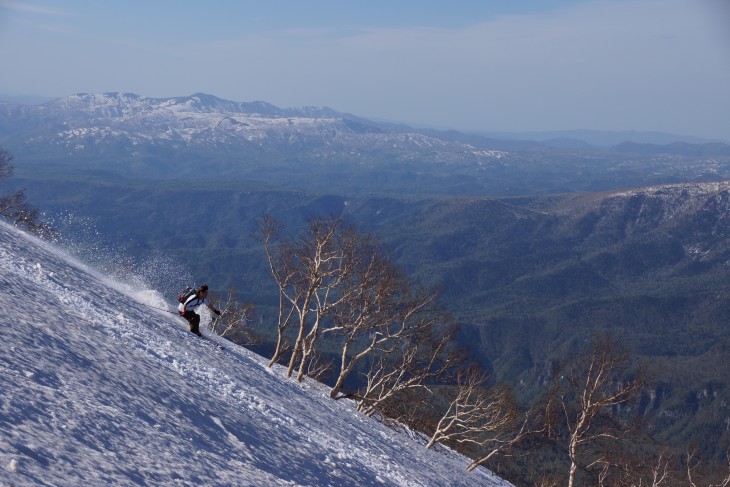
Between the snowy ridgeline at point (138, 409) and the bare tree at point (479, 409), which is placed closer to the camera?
the snowy ridgeline at point (138, 409)

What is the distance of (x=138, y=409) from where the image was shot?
47.0 feet

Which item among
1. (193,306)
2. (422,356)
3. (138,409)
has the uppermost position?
(138,409)

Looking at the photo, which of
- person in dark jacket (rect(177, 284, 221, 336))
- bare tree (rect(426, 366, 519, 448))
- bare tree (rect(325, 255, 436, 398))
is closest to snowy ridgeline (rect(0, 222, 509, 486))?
person in dark jacket (rect(177, 284, 221, 336))

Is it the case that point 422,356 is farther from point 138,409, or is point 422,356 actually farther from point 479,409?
point 138,409

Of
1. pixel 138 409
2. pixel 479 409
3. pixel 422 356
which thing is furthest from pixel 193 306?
pixel 479 409

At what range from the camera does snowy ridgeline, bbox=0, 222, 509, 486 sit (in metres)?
11.3

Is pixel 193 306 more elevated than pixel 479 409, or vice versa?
pixel 193 306

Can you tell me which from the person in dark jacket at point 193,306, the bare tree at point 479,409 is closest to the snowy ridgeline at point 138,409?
the person in dark jacket at point 193,306

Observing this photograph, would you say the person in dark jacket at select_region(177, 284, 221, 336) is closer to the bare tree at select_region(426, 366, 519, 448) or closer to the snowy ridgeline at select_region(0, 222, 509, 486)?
the snowy ridgeline at select_region(0, 222, 509, 486)

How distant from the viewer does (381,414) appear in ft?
119

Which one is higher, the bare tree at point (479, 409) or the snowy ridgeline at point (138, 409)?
the snowy ridgeline at point (138, 409)

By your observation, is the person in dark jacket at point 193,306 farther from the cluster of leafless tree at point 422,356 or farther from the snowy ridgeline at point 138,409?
the cluster of leafless tree at point 422,356

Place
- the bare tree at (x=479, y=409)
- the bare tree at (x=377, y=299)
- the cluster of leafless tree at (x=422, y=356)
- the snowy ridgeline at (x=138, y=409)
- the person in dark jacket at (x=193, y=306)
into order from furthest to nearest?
the bare tree at (x=479, y=409), the bare tree at (x=377, y=299), the cluster of leafless tree at (x=422, y=356), the person in dark jacket at (x=193, y=306), the snowy ridgeline at (x=138, y=409)

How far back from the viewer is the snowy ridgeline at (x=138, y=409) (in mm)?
11305
